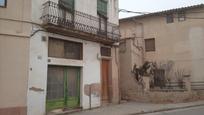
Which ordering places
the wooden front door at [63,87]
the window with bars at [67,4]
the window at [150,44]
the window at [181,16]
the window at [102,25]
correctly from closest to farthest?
1. the wooden front door at [63,87]
2. the window with bars at [67,4]
3. the window at [102,25]
4. the window at [181,16]
5. the window at [150,44]

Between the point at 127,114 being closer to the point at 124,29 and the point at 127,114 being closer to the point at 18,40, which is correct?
the point at 18,40

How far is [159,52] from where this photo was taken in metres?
24.6

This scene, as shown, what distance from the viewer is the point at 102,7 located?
17.8 m

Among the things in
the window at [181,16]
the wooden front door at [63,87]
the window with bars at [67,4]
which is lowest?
the wooden front door at [63,87]

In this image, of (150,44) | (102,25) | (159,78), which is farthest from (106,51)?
(150,44)

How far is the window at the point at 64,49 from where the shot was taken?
14153 millimetres

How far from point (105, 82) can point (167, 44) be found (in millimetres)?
8866

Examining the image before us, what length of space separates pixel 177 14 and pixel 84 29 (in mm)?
11195

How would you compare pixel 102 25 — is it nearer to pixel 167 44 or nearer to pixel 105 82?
pixel 105 82

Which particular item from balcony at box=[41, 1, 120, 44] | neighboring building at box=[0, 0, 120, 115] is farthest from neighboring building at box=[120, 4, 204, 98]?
balcony at box=[41, 1, 120, 44]

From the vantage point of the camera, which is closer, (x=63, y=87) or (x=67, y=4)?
(x=63, y=87)

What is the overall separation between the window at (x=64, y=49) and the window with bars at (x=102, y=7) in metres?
3.01

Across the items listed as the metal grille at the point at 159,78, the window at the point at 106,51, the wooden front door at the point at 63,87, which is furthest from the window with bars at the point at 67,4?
the metal grille at the point at 159,78

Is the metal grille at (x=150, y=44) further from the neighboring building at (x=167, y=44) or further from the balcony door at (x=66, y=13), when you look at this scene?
the balcony door at (x=66, y=13)
